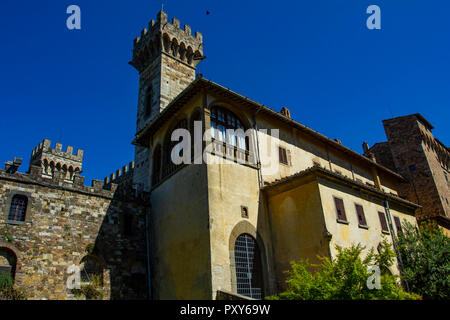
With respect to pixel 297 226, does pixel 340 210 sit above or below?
above

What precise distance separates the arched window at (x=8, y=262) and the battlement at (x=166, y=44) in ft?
51.8

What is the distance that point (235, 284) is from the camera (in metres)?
13.3

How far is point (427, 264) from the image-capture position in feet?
53.9

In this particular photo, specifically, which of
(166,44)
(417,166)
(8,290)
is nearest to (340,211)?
(8,290)

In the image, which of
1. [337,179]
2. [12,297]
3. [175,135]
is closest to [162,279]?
[12,297]

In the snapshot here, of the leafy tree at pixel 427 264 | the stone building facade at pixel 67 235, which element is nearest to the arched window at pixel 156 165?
the stone building facade at pixel 67 235

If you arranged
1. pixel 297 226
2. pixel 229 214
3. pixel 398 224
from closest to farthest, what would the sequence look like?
pixel 229 214 → pixel 297 226 → pixel 398 224

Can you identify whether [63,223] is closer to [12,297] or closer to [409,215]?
[12,297]

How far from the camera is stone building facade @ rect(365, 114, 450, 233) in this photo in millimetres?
29859

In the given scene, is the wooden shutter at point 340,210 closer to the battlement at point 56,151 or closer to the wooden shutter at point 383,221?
the wooden shutter at point 383,221

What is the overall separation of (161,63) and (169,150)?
825 cm

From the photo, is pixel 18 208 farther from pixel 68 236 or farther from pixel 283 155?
pixel 283 155

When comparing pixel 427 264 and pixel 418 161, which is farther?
pixel 418 161

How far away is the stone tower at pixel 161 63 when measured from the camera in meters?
22.8
